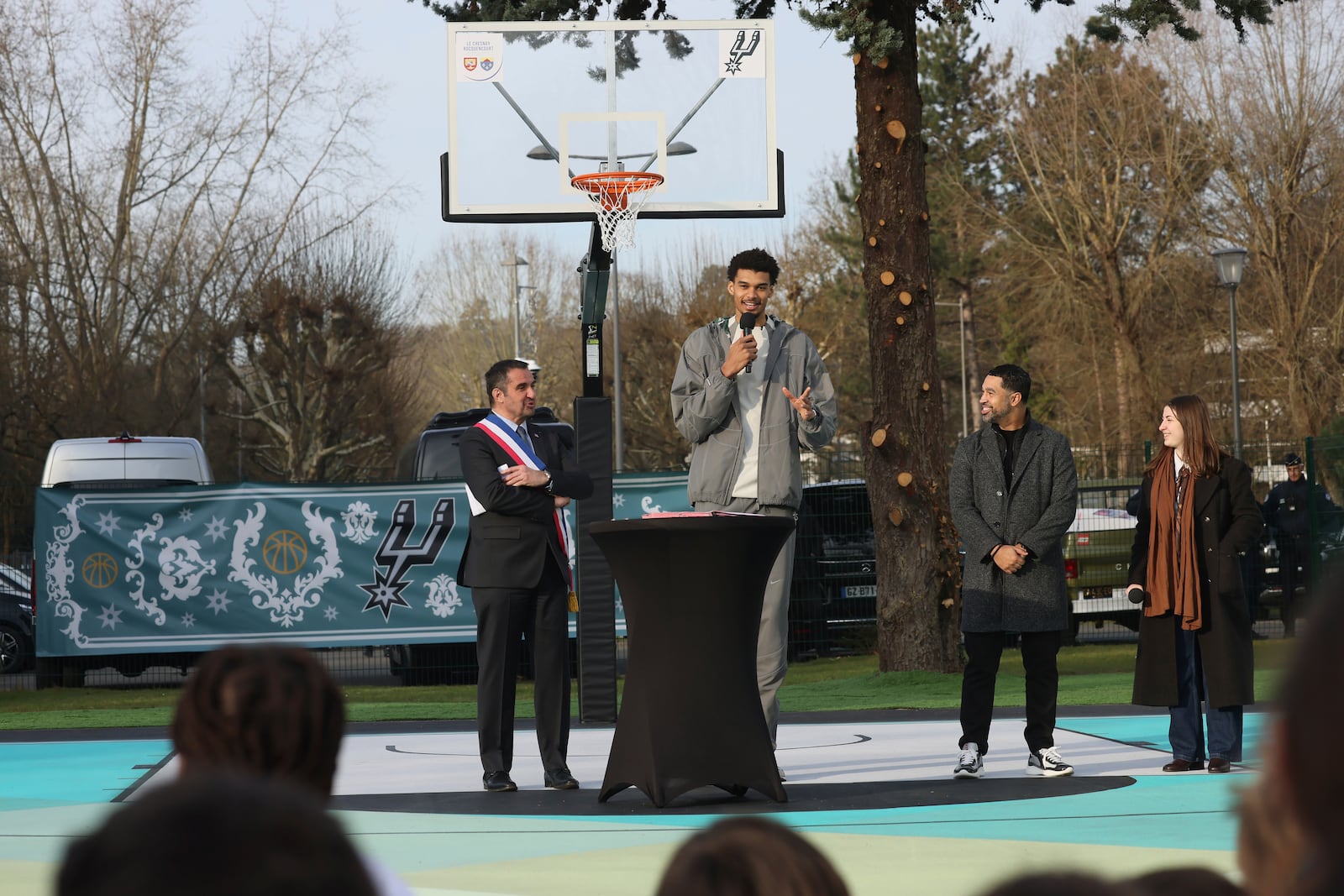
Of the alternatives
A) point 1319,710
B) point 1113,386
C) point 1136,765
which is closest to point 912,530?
point 1136,765

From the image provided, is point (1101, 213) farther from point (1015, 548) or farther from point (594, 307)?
point (1015, 548)

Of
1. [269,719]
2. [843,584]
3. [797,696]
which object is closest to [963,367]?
[843,584]

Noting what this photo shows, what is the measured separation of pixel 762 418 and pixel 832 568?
354 inches

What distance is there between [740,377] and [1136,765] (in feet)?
9.70

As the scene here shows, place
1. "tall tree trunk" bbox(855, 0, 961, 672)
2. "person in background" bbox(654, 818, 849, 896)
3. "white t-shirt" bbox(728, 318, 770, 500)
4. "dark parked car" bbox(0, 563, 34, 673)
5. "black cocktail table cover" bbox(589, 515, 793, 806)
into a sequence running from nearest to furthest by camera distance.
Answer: "person in background" bbox(654, 818, 849, 896), "black cocktail table cover" bbox(589, 515, 793, 806), "white t-shirt" bbox(728, 318, 770, 500), "tall tree trunk" bbox(855, 0, 961, 672), "dark parked car" bbox(0, 563, 34, 673)

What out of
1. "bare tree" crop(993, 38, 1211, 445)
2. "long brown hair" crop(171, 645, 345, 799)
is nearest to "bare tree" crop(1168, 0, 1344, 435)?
"bare tree" crop(993, 38, 1211, 445)

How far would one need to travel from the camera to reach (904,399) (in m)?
14.2

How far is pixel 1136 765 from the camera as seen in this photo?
327 inches

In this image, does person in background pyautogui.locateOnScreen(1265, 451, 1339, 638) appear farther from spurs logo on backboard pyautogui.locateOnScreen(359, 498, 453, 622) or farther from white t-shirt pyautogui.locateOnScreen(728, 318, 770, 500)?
white t-shirt pyautogui.locateOnScreen(728, 318, 770, 500)

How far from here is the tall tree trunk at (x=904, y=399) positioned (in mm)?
14133

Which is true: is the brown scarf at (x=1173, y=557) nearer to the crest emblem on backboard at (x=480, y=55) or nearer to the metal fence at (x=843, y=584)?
the crest emblem on backboard at (x=480, y=55)

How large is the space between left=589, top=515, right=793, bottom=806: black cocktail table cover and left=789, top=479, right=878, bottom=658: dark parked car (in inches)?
386

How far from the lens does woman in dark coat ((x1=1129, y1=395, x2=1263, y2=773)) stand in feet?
26.5

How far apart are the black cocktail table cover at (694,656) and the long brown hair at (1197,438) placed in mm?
2697
